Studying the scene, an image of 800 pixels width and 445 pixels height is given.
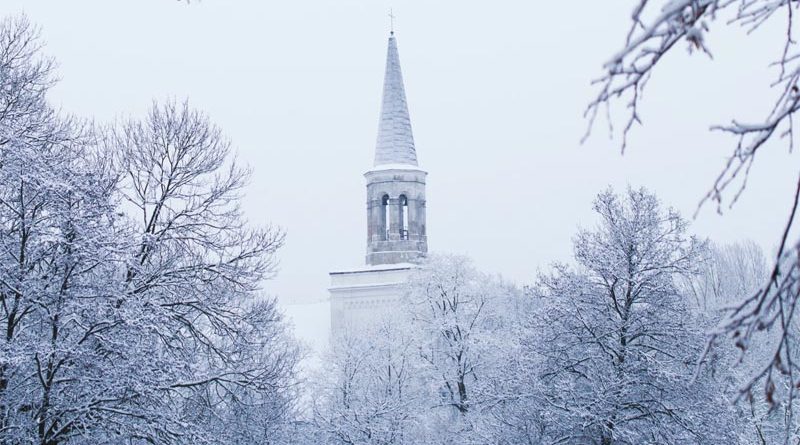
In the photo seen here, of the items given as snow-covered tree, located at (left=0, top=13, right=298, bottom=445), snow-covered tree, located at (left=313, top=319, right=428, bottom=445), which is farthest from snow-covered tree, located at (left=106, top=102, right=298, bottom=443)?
snow-covered tree, located at (left=313, top=319, right=428, bottom=445)

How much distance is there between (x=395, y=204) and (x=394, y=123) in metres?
4.59

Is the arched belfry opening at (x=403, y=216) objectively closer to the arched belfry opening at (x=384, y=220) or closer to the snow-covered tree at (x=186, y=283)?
the arched belfry opening at (x=384, y=220)

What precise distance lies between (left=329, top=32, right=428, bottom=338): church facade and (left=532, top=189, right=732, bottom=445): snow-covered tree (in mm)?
21476

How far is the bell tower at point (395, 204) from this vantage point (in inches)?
1556

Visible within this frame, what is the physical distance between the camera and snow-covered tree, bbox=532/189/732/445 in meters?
15.5

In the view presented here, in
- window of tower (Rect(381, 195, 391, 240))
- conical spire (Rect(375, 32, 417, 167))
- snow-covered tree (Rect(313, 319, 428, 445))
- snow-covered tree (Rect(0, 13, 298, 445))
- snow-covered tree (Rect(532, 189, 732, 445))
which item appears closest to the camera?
snow-covered tree (Rect(0, 13, 298, 445))

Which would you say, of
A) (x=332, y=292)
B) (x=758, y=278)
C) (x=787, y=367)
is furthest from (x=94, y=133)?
(x=758, y=278)

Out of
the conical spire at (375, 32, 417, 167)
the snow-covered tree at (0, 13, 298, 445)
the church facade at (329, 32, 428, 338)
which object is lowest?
the snow-covered tree at (0, 13, 298, 445)

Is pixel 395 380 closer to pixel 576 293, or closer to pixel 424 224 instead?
pixel 424 224

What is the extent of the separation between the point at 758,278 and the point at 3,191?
181ft

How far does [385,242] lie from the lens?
4000 cm

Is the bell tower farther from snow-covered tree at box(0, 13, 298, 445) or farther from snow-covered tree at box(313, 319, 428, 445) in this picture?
snow-covered tree at box(0, 13, 298, 445)

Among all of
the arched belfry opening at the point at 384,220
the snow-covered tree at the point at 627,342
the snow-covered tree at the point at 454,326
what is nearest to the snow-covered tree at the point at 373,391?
the snow-covered tree at the point at 454,326

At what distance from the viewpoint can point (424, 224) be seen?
40188 millimetres
